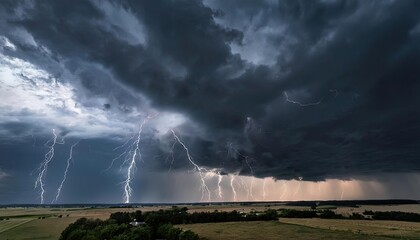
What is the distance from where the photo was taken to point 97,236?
248 feet

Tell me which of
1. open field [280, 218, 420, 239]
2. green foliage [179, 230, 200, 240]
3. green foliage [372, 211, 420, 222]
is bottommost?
green foliage [179, 230, 200, 240]

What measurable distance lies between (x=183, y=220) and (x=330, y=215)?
191ft

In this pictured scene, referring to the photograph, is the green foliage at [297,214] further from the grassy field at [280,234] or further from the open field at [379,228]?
the grassy field at [280,234]

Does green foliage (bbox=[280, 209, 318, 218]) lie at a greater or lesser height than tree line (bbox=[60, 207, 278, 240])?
greater

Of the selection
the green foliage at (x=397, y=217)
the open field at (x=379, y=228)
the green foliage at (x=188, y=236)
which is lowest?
the green foliage at (x=188, y=236)

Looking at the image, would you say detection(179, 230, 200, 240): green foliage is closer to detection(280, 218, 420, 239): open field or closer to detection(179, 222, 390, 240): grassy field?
detection(179, 222, 390, 240): grassy field

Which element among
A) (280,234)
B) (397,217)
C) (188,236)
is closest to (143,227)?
(188,236)

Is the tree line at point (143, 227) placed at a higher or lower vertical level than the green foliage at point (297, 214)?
lower

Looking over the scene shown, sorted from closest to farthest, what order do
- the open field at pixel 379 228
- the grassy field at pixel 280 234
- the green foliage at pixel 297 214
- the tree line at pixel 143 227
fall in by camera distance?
1. the tree line at pixel 143 227
2. the grassy field at pixel 280 234
3. the open field at pixel 379 228
4. the green foliage at pixel 297 214

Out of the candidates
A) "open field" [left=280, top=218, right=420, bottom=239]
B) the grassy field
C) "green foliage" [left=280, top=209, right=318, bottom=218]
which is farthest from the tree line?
"open field" [left=280, top=218, right=420, bottom=239]

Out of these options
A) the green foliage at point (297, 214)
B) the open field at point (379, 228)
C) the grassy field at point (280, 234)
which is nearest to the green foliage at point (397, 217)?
the open field at point (379, 228)

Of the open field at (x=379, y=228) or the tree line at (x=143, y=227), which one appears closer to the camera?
the tree line at (x=143, y=227)

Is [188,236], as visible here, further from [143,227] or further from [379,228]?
[379,228]

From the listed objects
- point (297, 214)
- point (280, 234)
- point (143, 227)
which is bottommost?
point (280, 234)
